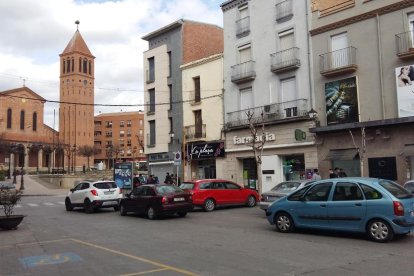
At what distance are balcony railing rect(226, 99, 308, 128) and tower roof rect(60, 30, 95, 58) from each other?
87634 mm

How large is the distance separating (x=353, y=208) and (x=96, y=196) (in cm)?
1385

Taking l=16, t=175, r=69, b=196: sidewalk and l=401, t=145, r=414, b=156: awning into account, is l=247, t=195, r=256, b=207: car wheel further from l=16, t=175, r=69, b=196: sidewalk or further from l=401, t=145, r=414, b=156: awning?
l=16, t=175, r=69, b=196: sidewalk

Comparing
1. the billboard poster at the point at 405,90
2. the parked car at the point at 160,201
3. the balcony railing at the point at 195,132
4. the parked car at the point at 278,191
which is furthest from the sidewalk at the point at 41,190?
the billboard poster at the point at 405,90

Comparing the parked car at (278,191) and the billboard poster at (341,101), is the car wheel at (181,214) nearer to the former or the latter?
the parked car at (278,191)

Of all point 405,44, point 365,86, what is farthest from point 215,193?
point 405,44

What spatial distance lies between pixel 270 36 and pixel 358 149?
9.79 meters

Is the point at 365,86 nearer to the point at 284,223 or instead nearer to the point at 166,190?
the point at 166,190

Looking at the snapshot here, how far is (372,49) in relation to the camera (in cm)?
2225

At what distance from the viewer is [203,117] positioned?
33375 mm

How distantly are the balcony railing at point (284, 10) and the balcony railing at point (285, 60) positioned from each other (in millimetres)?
2256

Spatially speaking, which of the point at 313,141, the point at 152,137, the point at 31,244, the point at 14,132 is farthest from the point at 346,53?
the point at 14,132

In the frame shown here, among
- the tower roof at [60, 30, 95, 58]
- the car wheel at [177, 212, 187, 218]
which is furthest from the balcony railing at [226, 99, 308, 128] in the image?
the tower roof at [60, 30, 95, 58]

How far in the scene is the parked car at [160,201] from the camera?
17.2m

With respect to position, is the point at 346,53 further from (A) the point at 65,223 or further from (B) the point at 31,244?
(B) the point at 31,244
